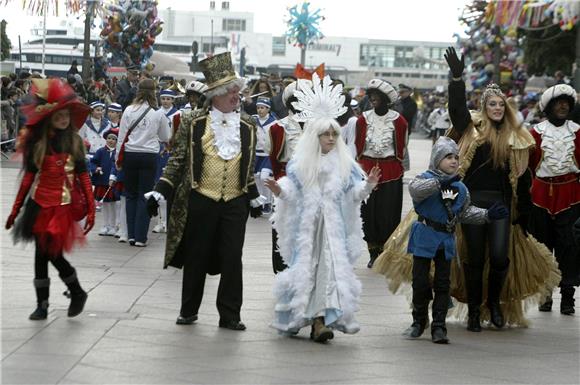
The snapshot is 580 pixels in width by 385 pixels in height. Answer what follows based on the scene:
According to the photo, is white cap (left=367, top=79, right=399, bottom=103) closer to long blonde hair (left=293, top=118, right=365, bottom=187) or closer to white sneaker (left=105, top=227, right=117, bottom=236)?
white sneaker (left=105, top=227, right=117, bottom=236)

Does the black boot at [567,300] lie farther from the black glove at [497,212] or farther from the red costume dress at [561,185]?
the black glove at [497,212]

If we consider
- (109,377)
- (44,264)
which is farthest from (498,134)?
(109,377)

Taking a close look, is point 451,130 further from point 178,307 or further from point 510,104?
point 178,307

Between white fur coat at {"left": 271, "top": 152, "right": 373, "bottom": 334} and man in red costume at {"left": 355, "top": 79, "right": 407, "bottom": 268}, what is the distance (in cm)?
427

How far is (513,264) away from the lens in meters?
10.4

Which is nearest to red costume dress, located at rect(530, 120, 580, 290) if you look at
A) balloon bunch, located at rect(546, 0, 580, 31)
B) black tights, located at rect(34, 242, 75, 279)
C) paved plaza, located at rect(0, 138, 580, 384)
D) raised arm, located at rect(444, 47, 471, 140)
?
paved plaza, located at rect(0, 138, 580, 384)

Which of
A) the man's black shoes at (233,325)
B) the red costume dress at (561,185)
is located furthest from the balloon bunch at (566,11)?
the man's black shoes at (233,325)

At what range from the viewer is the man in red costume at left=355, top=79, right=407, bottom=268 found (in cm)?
1396

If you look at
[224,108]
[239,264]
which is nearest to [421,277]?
[239,264]

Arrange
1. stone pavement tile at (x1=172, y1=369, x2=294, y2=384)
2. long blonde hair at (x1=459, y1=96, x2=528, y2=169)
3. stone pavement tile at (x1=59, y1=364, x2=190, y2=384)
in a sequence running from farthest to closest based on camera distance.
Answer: long blonde hair at (x1=459, y1=96, x2=528, y2=169)
stone pavement tile at (x1=172, y1=369, x2=294, y2=384)
stone pavement tile at (x1=59, y1=364, x2=190, y2=384)

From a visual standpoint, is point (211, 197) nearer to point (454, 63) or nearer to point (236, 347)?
point (236, 347)

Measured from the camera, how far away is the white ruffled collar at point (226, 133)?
9789 millimetres

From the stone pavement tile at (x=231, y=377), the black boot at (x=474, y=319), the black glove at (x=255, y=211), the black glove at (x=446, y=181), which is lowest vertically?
the black boot at (x=474, y=319)

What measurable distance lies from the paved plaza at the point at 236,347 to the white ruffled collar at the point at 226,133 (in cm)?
129
